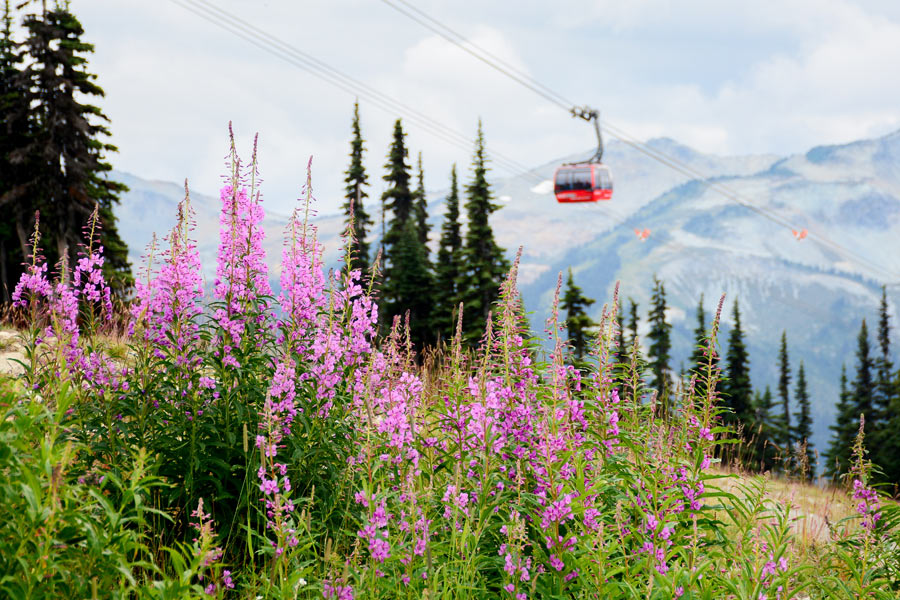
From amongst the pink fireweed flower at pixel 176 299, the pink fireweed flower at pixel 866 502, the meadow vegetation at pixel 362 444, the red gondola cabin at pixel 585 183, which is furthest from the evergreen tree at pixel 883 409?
the pink fireweed flower at pixel 176 299

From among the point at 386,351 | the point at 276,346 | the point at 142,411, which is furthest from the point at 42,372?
the point at 386,351

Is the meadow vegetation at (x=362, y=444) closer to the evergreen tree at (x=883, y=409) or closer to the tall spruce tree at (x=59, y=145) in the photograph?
the tall spruce tree at (x=59, y=145)

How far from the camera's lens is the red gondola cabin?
37.1 meters

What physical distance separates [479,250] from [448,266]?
339 centimetres

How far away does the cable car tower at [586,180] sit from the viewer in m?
37.1

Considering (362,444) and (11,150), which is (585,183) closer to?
(11,150)

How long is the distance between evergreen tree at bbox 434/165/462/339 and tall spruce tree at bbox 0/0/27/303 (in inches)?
936

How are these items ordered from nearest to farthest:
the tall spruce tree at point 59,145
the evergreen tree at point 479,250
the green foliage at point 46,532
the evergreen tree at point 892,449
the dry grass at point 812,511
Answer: the green foliage at point 46,532, the dry grass at point 812,511, the tall spruce tree at point 59,145, the evergreen tree at point 479,250, the evergreen tree at point 892,449

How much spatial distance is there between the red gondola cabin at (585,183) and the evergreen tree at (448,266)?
8568 millimetres

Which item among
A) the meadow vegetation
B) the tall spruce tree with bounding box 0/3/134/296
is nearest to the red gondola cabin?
the tall spruce tree with bounding box 0/3/134/296

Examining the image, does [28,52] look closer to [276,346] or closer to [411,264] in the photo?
[411,264]

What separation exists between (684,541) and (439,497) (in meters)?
1.76

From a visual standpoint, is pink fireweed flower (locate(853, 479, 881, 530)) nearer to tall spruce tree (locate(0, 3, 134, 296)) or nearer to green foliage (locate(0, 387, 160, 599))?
green foliage (locate(0, 387, 160, 599))

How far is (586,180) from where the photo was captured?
37219mm
